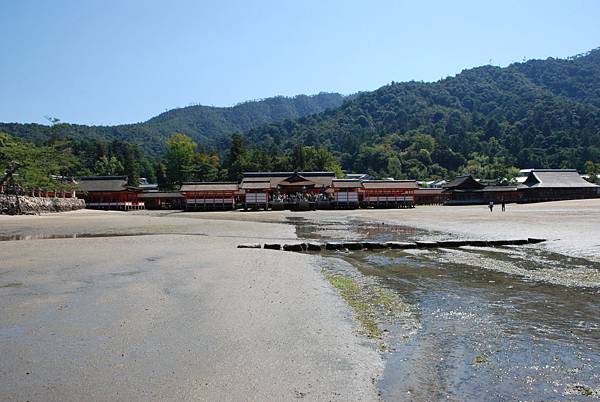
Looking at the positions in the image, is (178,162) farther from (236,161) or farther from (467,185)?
(467,185)

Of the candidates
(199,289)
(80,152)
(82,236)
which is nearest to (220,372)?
(199,289)

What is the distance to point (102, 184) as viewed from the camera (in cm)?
7119

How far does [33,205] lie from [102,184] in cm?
2718

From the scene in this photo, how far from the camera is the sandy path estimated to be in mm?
5633

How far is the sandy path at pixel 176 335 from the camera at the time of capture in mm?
5633

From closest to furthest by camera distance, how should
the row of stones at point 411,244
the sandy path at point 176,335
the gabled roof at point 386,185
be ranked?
the sandy path at point 176,335 → the row of stones at point 411,244 → the gabled roof at point 386,185

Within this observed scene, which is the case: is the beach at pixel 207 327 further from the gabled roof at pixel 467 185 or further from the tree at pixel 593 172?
the tree at pixel 593 172

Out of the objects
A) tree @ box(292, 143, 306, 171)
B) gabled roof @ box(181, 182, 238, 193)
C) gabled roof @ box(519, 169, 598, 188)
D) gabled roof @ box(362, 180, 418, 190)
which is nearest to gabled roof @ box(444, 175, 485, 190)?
gabled roof @ box(519, 169, 598, 188)

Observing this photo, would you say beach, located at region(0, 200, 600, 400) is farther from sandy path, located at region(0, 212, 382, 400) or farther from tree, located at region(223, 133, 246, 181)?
tree, located at region(223, 133, 246, 181)

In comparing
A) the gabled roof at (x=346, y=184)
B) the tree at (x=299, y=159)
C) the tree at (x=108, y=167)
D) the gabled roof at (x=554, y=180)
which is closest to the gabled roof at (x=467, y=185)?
the gabled roof at (x=554, y=180)

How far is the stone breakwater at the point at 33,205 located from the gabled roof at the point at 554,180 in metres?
66.8

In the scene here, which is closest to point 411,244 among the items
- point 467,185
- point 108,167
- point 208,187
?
point 208,187

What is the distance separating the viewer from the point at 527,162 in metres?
134

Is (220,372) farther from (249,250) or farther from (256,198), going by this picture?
(256,198)
